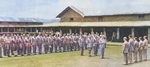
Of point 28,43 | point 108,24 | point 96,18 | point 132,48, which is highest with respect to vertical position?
point 96,18

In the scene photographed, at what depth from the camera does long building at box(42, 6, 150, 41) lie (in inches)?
613

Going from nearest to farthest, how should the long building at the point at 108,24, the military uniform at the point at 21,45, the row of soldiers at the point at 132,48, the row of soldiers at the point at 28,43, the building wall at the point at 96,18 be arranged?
the row of soldiers at the point at 132,48 < the row of soldiers at the point at 28,43 < the military uniform at the point at 21,45 < the long building at the point at 108,24 < the building wall at the point at 96,18

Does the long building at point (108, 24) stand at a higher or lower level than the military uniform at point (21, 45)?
higher

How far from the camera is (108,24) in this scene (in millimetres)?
17781

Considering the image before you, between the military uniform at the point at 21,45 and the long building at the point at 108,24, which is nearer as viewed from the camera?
the military uniform at the point at 21,45

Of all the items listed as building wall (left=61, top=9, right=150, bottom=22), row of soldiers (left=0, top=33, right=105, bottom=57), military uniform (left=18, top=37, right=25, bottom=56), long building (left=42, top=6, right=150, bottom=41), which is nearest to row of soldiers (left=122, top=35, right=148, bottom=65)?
row of soldiers (left=0, top=33, right=105, bottom=57)

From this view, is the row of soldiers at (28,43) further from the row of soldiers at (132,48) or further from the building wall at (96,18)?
the building wall at (96,18)

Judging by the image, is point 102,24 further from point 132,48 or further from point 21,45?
point 132,48

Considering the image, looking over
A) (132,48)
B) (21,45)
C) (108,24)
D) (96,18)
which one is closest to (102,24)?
(108,24)

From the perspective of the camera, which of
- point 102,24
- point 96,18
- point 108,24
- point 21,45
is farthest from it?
point 96,18

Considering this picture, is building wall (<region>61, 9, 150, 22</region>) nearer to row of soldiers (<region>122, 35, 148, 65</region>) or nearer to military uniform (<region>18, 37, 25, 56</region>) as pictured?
row of soldiers (<region>122, 35, 148, 65</region>)

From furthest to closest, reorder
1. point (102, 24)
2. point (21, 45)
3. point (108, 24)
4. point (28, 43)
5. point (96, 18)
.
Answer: point (96, 18) → point (102, 24) → point (108, 24) → point (28, 43) → point (21, 45)

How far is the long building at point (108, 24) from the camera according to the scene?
51.1 ft

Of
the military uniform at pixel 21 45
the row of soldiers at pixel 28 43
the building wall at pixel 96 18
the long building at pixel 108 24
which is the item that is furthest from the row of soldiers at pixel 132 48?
the building wall at pixel 96 18
